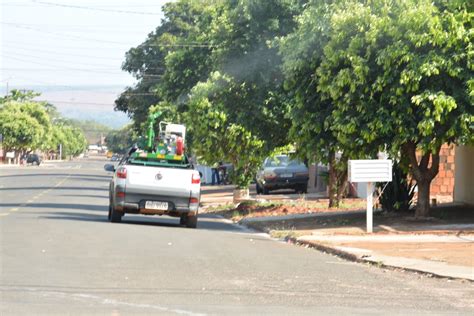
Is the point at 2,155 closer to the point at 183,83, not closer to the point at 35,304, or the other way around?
Result: the point at 183,83

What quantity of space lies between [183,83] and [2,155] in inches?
4412

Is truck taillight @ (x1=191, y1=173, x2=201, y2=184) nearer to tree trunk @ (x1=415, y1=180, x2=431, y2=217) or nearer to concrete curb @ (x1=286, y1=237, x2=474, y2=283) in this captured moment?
concrete curb @ (x1=286, y1=237, x2=474, y2=283)

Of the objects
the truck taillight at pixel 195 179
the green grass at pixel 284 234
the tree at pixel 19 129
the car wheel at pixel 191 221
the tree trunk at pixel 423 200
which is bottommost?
the green grass at pixel 284 234

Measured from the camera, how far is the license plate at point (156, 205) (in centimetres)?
2559

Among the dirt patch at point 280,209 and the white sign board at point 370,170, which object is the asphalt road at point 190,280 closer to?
the white sign board at point 370,170

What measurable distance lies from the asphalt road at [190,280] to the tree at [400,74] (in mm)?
3525

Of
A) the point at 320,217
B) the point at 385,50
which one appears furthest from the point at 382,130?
the point at 320,217

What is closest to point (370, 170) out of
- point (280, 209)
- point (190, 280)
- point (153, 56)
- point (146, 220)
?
point (146, 220)

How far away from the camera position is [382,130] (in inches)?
896

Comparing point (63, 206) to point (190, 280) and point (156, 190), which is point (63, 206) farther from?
point (190, 280)

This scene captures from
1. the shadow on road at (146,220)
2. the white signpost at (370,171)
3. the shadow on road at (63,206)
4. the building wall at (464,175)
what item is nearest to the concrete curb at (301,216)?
the shadow on road at (146,220)

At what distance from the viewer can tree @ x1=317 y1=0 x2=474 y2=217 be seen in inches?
879

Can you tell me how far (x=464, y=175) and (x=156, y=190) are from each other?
9.76 metres

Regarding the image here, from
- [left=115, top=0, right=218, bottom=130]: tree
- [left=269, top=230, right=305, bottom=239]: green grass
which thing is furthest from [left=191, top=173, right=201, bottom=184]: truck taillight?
[left=115, top=0, right=218, bottom=130]: tree
